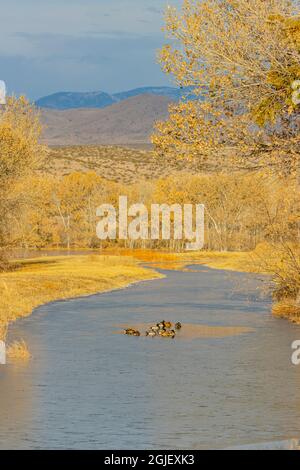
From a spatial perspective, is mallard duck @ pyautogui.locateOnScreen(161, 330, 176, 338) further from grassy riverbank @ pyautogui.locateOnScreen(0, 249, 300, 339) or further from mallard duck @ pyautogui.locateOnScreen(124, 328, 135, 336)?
grassy riverbank @ pyautogui.locateOnScreen(0, 249, 300, 339)

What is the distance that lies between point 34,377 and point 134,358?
15.6ft

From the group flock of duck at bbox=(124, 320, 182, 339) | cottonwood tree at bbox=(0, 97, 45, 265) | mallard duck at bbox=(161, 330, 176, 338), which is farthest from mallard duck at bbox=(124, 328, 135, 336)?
cottonwood tree at bbox=(0, 97, 45, 265)

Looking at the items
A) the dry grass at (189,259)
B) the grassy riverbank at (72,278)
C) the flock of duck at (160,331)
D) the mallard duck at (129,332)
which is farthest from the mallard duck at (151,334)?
the dry grass at (189,259)

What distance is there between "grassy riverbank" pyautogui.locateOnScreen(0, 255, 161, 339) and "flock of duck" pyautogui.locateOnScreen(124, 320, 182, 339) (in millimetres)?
4810

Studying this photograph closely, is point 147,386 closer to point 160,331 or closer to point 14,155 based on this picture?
point 160,331

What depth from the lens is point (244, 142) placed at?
26578 millimetres

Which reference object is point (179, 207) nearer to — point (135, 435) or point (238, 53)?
point (238, 53)

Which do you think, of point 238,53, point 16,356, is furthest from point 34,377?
point 238,53

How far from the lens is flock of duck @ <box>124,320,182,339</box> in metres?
33.3

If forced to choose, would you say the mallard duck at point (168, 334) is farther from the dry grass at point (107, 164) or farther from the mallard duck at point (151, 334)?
the dry grass at point (107, 164)

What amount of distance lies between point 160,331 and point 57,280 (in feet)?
71.1

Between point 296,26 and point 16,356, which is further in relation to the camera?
point 16,356

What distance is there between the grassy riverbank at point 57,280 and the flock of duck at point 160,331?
15.8 feet

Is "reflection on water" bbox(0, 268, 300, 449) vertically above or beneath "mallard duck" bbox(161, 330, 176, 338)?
beneath
